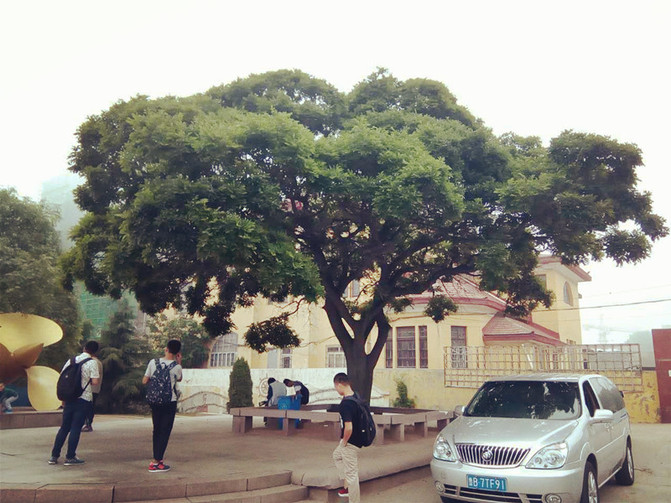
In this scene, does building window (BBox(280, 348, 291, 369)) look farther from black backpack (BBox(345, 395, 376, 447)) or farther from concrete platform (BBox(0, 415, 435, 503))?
black backpack (BBox(345, 395, 376, 447))

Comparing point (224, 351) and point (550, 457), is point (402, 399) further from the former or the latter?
point (550, 457)

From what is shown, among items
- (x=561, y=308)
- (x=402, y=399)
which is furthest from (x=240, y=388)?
(x=561, y=308)

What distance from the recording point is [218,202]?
9.71 meters

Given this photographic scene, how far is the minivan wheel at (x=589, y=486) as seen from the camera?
242 inches

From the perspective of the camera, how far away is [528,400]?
7.50m

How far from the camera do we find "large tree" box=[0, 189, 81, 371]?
62.1 feet

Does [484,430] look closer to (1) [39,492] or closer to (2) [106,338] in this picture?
(1) [39,492]

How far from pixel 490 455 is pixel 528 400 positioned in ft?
5.23

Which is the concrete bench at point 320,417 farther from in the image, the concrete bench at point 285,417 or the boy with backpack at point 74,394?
the boy with backpack at point 74,394

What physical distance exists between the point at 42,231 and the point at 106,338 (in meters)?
5.82

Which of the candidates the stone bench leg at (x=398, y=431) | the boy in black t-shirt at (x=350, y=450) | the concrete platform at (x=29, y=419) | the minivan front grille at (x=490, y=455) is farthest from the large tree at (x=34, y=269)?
the minivan front grille at (x=490, y=455)

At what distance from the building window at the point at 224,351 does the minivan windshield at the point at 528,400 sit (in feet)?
85.5

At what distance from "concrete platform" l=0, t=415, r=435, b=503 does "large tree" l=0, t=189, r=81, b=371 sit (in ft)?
25.7

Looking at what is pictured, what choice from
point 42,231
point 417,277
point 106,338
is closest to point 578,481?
point 417,277
